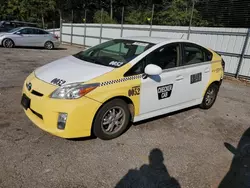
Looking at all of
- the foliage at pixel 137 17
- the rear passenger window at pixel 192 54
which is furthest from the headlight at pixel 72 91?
the foliage at pixel 137 17

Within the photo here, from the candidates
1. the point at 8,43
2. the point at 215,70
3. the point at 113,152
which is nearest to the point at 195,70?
the point at 215,70

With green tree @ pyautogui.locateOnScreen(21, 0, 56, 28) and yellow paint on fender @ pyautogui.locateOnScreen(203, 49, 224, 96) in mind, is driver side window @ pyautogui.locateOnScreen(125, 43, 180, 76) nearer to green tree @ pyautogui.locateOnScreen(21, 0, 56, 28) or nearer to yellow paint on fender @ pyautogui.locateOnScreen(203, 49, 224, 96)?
yellow paint on fender @ pyautogui.locateOnScreen(203, 49, 224, 96)

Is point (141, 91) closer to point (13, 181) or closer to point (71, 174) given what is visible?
point (71, 174)

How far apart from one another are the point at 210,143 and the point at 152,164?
124cm

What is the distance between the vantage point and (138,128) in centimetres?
382

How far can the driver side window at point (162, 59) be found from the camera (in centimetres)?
343

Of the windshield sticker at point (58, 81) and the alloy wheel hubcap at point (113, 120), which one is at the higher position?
the windshield sticker at point (58, 81)

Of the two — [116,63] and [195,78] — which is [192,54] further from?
[116,63]

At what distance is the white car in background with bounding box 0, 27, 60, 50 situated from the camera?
13141 mm

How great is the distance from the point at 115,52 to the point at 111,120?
128cm

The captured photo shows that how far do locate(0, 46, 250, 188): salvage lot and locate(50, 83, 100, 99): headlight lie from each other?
72cm

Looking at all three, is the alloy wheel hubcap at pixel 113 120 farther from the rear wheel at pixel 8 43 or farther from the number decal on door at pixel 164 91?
the rear wheel at pixel 8 43

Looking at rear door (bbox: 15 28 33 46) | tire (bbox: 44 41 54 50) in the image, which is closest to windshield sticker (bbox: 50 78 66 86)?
rear door (bbox: 15 28 33 46)

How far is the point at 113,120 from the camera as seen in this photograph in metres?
3.32
